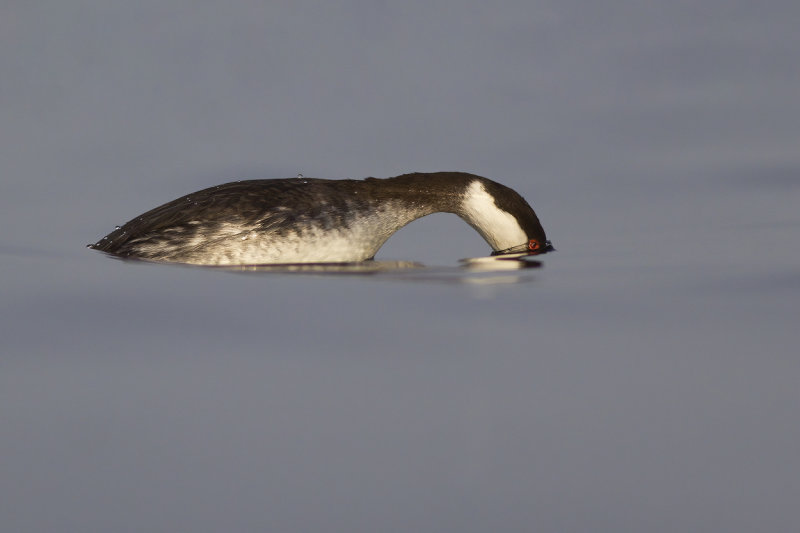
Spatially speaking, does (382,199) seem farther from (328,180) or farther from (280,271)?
(280,271)

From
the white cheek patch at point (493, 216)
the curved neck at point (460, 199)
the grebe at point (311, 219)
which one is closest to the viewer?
the grebe at point (311, 219)

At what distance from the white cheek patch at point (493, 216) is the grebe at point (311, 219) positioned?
1 cm

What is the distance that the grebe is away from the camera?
36.8 feet

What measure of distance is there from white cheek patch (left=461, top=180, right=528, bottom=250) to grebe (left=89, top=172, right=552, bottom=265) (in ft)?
0.03

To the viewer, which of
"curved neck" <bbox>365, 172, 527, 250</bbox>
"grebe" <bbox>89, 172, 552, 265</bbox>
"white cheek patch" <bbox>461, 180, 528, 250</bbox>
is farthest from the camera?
"white cheek patch" <bbox>461, 180, 528, 250</bbox>

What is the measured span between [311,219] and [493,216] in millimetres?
2068

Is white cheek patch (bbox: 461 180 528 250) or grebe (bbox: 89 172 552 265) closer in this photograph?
grebe (bbox: 89 172 552 265)

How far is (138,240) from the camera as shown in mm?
11469

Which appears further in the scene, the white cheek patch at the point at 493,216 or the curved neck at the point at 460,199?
the white cheek patch at the point at 493,216

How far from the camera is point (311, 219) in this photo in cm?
1141

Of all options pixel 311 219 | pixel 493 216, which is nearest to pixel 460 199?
pixel 493 216

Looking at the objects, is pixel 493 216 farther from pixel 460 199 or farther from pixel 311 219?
pixel 311 219

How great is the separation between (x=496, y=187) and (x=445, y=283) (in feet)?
8.41

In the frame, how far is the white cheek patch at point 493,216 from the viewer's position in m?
12.3
